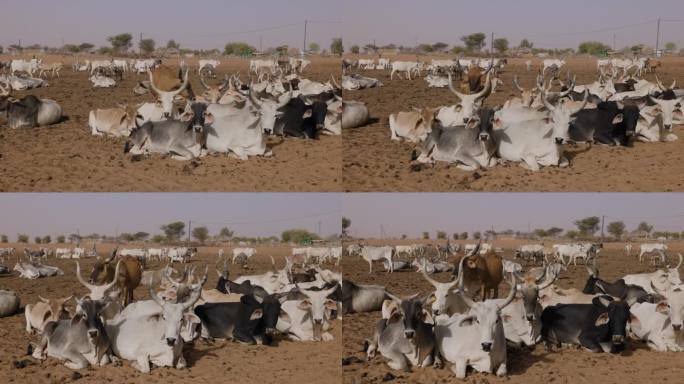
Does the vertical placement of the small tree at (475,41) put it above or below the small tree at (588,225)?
above

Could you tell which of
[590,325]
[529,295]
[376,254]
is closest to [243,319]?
[529,295]

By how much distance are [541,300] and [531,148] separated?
7.66ft

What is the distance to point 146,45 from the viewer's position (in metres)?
60.2

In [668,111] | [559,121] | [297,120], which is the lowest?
[297,120]

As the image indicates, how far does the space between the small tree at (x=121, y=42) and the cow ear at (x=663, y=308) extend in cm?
5868

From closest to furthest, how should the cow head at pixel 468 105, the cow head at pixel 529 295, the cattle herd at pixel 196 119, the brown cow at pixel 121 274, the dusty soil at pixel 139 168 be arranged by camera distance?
the cow head at pixel 529 295 < the dusty soil at pixel 139 168 < the brown cow at pixel 121 274 < the cattle herd at pixel 196 119 < the cow head at pixel 468 105

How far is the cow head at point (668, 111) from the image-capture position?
524 inches

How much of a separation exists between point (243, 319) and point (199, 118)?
3.70 m

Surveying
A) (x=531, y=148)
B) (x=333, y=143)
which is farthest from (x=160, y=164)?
(x=531, y=148)

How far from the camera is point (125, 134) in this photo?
13812mm

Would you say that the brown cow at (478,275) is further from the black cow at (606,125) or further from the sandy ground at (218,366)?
the black cow at (606,125)

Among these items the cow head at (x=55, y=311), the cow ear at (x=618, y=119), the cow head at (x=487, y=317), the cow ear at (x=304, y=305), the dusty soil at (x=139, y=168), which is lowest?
the cow head at (x=55, y=311)

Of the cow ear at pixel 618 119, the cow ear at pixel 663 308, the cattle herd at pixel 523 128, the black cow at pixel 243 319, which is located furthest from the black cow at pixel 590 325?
the cow ear at pixel 618 119

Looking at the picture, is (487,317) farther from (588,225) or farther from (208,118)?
(588,225)
